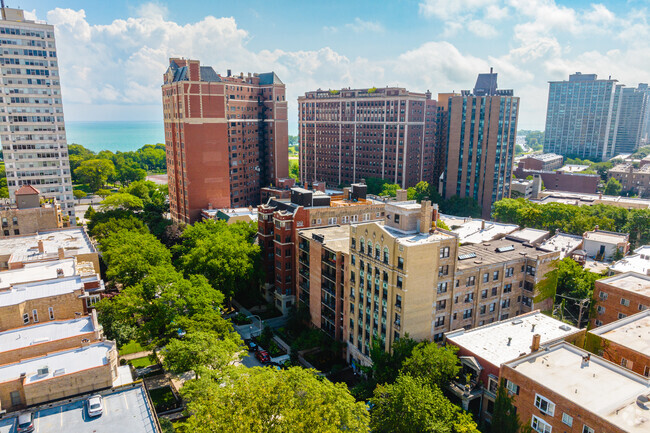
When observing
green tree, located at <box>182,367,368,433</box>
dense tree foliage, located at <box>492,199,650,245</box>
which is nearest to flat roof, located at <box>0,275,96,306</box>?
green tree, located at <box>182,367,368,433</box>

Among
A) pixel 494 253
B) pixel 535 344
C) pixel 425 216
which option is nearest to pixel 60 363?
pixel 425 216

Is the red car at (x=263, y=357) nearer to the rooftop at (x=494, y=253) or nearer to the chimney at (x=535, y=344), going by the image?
the rooftop at (x=494, y=253)

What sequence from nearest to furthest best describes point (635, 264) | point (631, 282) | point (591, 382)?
point (591, 382) → point (631, 282) → point (635, 264)

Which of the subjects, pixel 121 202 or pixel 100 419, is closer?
pixel 100 419

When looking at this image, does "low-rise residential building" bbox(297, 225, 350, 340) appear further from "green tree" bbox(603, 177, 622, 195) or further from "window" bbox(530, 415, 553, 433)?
"green tree" bbox(603, 177, 622, 195)

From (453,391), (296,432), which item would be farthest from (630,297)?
(296,432)

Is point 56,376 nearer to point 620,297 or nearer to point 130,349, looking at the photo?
point 130,349

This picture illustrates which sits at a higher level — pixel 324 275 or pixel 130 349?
pixel 324 275

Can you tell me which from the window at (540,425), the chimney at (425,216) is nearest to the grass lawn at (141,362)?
the chimney at (425,216)
